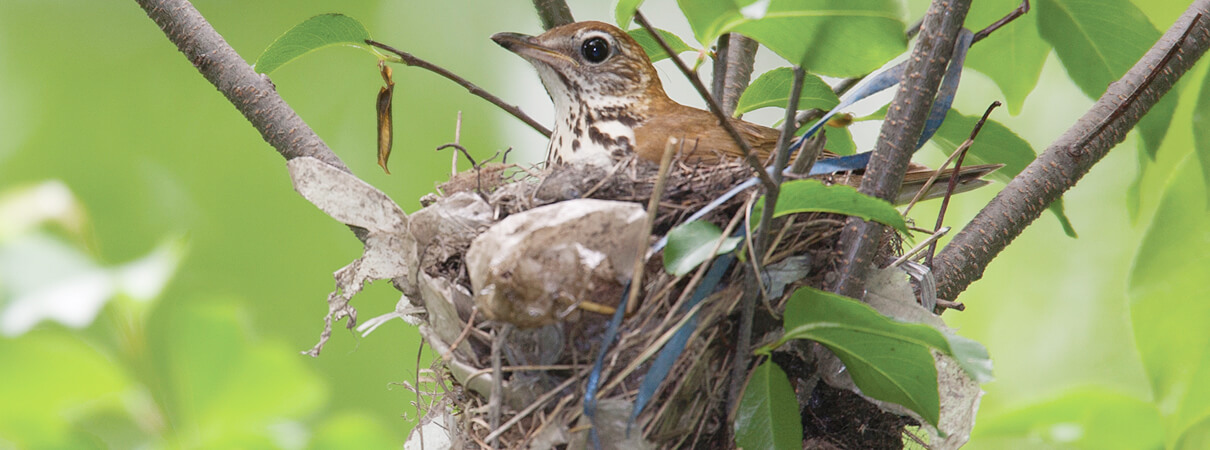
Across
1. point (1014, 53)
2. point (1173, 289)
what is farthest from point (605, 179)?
point (1173, 289)

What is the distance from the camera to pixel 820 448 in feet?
4.36

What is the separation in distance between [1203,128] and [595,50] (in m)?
1.18

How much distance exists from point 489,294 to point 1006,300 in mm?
2652

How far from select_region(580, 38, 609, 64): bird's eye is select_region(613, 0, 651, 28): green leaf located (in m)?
0.65

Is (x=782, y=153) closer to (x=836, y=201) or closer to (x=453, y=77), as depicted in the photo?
(x=836, y=201)

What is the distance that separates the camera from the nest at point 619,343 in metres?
1.15

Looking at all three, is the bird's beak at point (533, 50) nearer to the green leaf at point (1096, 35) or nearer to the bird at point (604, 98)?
the bird at point (604, 98)

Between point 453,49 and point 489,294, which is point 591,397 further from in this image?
point 453,49

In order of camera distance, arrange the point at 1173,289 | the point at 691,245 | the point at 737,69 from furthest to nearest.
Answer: the point at 737,69 < the point at 1173,289 < the point at 691,245

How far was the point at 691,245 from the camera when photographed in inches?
39.4

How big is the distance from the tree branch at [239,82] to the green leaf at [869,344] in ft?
2.88

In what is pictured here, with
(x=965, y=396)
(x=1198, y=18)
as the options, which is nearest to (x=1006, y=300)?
(x=1198, y=18)

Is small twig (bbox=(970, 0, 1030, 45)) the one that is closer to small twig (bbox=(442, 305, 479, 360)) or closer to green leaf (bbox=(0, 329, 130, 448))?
small twig (bbox=(442, 305, 479, 360))

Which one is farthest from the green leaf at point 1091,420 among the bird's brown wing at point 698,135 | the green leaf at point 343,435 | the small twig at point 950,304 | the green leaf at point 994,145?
the green leaf at point 343,435
